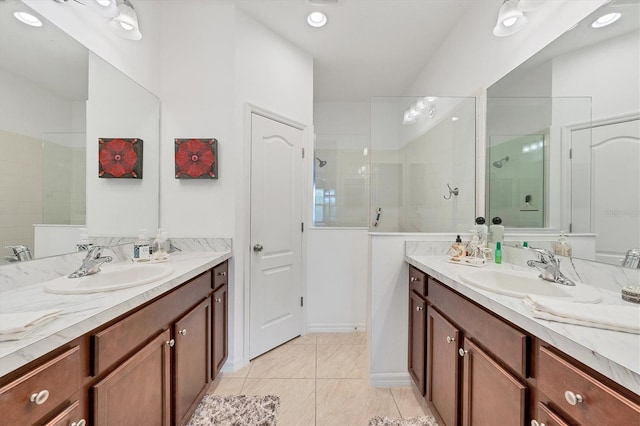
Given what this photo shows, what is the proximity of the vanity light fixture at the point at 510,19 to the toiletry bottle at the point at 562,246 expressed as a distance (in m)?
1.11

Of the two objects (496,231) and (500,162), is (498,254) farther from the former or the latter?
(500,162)

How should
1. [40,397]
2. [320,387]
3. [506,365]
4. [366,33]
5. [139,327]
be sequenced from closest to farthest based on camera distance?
[40,397], [506,365], [139,327], [320,387], [366,33]

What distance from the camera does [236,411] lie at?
5.20 ft

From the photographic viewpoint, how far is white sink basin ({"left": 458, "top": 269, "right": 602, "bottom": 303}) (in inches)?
38.0

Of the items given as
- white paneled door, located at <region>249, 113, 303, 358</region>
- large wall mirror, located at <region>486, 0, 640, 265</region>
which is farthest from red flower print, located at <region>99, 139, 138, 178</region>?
large wall mirror, located at <region>486, 0, 640, 265</region>

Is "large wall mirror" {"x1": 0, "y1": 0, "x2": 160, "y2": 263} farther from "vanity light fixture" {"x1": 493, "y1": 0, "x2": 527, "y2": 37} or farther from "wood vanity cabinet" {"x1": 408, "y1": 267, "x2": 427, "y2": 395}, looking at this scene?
"vanity light fixture" {"x1": 493, "y1": 0, "x2": 527, "y2": 37}

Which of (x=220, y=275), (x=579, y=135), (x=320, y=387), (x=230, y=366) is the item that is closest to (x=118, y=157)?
(x=220, y=275)

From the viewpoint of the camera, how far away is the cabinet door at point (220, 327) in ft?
5.69

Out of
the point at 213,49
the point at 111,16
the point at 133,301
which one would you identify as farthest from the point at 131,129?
the point at 133,301

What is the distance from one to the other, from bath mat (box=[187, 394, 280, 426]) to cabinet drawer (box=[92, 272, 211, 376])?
683 millimetres

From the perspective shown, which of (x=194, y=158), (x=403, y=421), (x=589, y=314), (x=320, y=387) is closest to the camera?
(x=589, y=314)

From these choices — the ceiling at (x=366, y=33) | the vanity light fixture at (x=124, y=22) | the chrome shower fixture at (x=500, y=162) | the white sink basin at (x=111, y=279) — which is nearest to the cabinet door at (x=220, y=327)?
the white sink basin at (x=111, y=279)

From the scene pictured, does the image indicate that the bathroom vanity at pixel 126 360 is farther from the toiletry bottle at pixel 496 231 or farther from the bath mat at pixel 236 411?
the toiletry bottle at pixel 496 231

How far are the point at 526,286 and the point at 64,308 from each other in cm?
180
